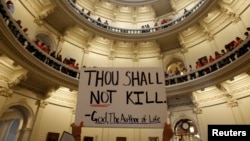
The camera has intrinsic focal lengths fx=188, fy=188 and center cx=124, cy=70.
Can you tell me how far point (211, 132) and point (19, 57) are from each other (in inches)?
331

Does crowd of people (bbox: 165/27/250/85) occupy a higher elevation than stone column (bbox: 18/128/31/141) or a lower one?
higher

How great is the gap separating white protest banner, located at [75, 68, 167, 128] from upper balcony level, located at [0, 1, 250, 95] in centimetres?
631

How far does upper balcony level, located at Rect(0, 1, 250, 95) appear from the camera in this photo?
799cm

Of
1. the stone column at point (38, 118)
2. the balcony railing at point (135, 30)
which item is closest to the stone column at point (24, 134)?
the stone column at point (38, 118)

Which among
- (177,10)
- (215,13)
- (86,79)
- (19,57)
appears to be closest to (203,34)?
(215,13)

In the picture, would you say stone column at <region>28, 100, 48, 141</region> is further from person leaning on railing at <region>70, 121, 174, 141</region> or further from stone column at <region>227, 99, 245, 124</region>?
stone column at <region>227, 99, 245, 124</region>

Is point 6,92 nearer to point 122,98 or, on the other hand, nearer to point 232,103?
point 122,98

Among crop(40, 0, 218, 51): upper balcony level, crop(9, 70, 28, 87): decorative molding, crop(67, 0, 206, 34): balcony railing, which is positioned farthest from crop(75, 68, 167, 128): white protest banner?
crop(67, 0, 206, 34): balcony railing

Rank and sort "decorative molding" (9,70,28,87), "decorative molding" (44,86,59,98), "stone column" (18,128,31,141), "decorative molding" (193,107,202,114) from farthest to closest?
"decorative molding" (193,107,202,114) < "decorative molding" (44,86,59,98) < "stone column" (18,128,31,141) < "decorative molding" (9,70,28,87)

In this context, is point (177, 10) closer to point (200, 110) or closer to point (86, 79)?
point (200, 110)

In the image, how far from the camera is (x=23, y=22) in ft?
36.9

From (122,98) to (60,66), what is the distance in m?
8.85

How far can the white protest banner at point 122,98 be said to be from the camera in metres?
2.72

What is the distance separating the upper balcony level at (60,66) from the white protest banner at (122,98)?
6308mm
